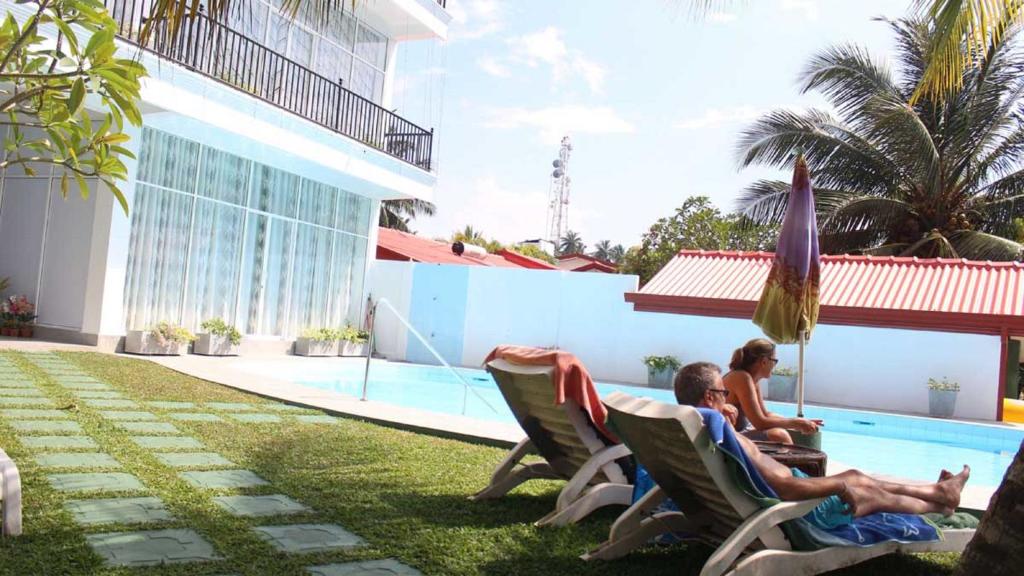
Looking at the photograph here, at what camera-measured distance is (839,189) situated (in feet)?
68.0

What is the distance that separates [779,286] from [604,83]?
49.6 ft

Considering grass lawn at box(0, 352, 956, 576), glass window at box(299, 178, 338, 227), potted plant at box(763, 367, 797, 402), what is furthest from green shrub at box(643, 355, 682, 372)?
grass lawn at box(0, 352, 956, 576)

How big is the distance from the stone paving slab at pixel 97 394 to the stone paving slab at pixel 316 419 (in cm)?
162

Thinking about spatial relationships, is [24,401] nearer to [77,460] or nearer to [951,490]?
[77,460]

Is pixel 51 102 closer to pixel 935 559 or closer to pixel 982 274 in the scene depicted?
pixel 935 559

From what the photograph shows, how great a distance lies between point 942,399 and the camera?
13.6m

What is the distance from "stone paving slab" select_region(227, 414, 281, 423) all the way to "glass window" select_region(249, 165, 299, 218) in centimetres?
843

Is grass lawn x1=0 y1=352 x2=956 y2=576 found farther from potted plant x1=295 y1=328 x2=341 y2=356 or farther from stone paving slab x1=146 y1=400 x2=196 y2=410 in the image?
potted plant x1=295 y1=328 x2=341 y2=356

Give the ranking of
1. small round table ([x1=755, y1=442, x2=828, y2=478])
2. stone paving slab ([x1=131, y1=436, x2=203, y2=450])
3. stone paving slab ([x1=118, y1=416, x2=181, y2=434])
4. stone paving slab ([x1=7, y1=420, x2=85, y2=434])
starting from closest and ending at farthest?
small round table ([x1=755, y1=442, x2=828, y2=478]) < stone paving slab ([x1=131, y1=436, x2=203, y2=450]) < stone paving slab ([x1=7, y1=420, x2=85, y2=434]) < stone paving slab ([x1=118, y1=416, x2=181, y2=434])

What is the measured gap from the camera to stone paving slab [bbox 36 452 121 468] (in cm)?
462

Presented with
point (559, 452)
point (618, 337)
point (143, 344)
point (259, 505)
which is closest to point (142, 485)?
point (259, 505)

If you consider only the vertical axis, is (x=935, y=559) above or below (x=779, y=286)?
below

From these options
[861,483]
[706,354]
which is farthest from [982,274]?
[861,483]

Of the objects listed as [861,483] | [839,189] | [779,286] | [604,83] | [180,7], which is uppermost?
[604,83]
